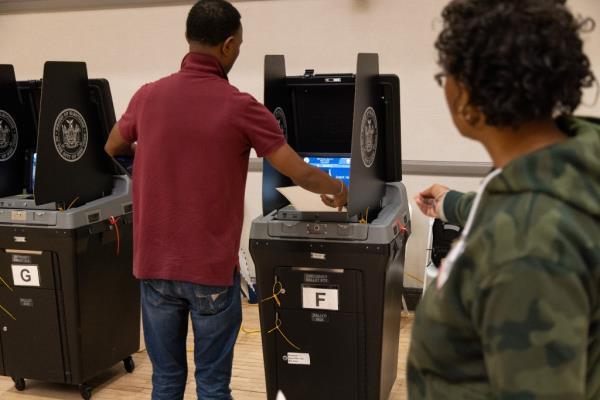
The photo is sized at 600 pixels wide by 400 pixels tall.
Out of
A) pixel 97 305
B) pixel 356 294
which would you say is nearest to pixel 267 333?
pixel 356 294

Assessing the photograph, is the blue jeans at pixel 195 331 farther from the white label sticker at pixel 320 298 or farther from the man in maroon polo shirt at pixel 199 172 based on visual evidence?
the white label sticker at pixel 320 298

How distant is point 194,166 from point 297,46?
2.22m

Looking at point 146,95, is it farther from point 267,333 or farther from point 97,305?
point 97,305

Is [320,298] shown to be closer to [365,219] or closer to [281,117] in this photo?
[365,219]

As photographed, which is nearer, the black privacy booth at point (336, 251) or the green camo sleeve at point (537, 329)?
the green camo sleeve at point (537, 329)

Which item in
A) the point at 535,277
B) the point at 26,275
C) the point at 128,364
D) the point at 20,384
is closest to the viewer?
the point at 535,277

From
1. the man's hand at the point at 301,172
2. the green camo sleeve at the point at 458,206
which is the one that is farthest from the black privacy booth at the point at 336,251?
the green camo sleeve at the point at 458,206

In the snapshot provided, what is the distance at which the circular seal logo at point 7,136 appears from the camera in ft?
9.88

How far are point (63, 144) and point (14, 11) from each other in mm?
2280

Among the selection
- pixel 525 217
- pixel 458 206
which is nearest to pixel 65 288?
pixel 458 206

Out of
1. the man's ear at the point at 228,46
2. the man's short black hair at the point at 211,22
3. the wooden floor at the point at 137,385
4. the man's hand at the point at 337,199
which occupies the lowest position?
the wooden floor at the point at 137,385

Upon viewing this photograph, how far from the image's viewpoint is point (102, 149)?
302 centimetres

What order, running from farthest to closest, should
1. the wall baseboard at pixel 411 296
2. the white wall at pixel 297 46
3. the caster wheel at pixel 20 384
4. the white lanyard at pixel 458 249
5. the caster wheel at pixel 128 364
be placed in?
the wall baseboard at pixel 411 296 → the white wall at pixel 297 46 → the caster wheel at pixel 128 364 → the caster wheel at pixel 20 384 → the white lanyard at pixel 458 249

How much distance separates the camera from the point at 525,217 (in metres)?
0.87
